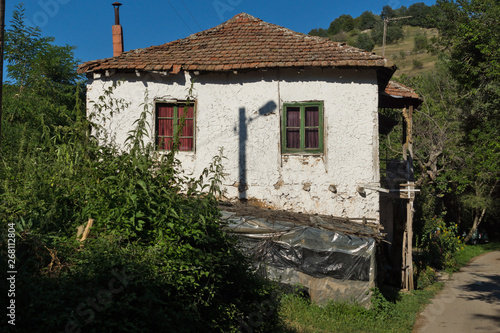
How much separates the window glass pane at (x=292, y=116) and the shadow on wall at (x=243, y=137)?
15.4 inches

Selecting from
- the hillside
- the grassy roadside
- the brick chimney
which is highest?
the hillside

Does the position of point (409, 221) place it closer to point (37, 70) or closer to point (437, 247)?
point (437, 247)

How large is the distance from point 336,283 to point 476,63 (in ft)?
26.3

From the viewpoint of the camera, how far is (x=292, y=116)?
11.7 metres

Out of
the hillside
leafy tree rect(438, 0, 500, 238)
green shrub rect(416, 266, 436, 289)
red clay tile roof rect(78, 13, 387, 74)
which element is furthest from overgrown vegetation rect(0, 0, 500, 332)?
the hillside

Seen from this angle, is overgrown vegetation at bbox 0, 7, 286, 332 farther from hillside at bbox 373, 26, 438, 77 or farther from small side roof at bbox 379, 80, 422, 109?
hillside at bbox 373, 26, 438, 77

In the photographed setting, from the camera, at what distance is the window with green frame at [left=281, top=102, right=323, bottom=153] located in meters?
11.6

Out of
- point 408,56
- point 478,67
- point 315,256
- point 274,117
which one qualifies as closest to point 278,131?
point 274,117

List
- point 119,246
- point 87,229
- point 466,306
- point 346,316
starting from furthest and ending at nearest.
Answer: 1. point 466,306
2. point 346,316
3. point 87,229
4. point 119,246

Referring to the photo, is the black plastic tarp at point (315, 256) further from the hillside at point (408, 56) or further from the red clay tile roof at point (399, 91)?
the hillside at point (408, 56)

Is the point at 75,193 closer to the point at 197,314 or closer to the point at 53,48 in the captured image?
the point at 197,314

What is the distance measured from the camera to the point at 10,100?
13891mm

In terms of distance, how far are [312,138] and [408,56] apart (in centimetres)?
6440

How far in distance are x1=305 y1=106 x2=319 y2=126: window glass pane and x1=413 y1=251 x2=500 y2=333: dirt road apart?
5418 millimetres
